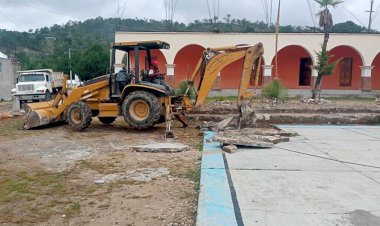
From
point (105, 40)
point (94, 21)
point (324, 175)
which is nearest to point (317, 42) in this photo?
point (324, 175)

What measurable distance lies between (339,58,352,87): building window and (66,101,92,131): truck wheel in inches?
904

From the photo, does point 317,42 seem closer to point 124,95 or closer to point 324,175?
point 124,95

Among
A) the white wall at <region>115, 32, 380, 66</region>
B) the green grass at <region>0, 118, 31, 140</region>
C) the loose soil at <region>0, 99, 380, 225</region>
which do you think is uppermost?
the white wall at <region>115, 32, 380, 66</region>

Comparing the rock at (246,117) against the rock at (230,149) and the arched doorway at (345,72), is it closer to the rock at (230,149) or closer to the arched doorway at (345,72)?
the rock at (230,149)

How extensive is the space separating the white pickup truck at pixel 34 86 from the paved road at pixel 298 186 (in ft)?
53.9

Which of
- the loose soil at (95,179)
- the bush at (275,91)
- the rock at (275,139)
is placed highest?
the bush at (275,91)

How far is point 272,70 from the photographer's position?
27.9 metres

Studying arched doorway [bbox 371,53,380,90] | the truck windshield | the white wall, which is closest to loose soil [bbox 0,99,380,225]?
the truck windshield

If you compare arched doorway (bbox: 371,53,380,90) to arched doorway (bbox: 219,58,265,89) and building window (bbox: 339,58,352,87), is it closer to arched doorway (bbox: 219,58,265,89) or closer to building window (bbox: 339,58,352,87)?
building window (bbox: 339,58,352,87)

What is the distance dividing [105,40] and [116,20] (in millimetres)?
32509

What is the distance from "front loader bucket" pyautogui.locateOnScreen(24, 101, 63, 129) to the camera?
1187 centimetres

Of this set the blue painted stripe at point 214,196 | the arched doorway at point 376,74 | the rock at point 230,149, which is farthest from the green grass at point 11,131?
the arched doorway at point 376,74

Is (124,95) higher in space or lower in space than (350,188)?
higher

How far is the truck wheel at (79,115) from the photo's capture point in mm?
11219
